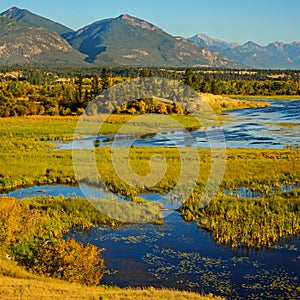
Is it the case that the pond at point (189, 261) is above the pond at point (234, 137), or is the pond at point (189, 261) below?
below

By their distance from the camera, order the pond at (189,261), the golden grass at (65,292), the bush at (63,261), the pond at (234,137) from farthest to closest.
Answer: the pond at (234,137) → the pond at (189,261) → the bush at (63,261) → the golden grass at (65,292)

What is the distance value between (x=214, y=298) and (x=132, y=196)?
16904mm

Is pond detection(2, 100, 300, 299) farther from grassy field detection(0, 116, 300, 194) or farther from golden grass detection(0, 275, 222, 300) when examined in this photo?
grassy field detection(0, 116, 300, 194)

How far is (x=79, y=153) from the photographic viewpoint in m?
53.7

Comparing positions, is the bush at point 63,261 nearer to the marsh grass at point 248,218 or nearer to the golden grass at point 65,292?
the golden grass at point 65,292

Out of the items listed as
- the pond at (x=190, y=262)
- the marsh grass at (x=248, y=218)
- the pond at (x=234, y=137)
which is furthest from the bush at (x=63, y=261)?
the pond at (x=234, y=137)

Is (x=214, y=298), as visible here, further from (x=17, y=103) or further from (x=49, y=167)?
(x=17, y=103)

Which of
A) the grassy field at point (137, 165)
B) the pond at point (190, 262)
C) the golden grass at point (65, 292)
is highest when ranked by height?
the grassy field at point (137, 165)

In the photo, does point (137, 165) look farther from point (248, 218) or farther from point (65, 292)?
point (65, 292)

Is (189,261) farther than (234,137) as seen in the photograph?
No

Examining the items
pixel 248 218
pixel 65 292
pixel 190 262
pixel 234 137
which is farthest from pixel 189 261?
pixel 234 137

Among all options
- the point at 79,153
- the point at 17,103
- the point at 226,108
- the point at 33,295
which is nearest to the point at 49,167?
the point at 79,153

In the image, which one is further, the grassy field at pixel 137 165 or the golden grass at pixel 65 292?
the grassy field at pixel 137 165

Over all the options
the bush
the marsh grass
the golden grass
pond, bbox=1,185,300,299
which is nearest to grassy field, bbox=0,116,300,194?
the marsh grass
